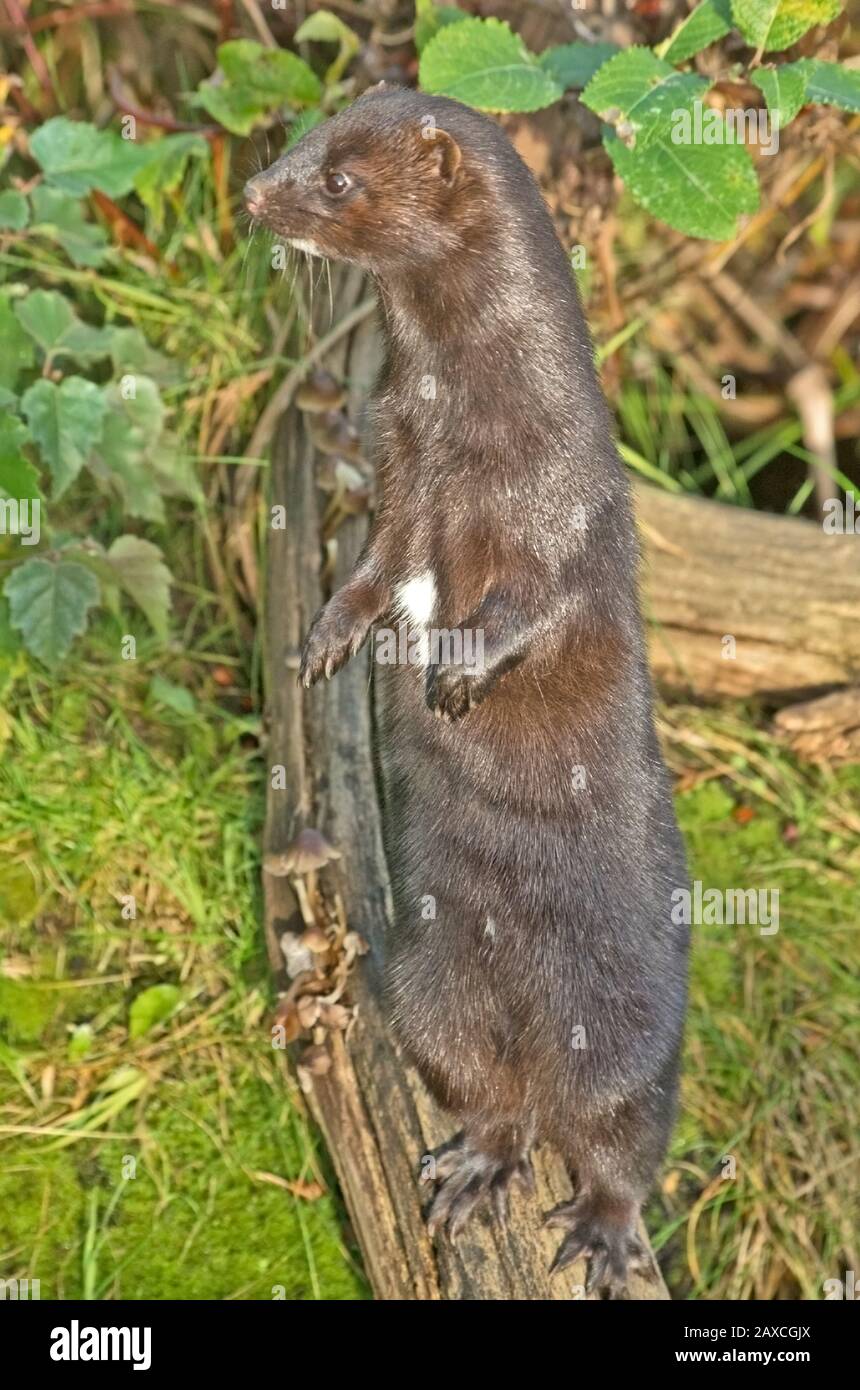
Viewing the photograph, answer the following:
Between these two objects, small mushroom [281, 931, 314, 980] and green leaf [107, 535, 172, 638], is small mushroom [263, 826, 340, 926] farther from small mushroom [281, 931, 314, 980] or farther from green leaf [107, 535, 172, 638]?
green leaf [107, 535, 172, 638]

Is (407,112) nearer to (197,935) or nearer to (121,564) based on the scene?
(121,564)

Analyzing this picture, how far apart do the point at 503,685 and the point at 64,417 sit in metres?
1.86

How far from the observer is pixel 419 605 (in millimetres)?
3623

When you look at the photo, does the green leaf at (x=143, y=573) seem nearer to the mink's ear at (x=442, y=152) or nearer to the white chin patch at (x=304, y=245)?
the white chin patch at (x=304, y=245)

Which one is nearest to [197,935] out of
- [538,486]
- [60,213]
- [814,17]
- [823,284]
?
[538,486]

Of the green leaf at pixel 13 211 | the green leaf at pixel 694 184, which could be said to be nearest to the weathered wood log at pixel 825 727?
the green leaf at pixel 694 184

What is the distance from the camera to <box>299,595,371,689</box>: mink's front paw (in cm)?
373

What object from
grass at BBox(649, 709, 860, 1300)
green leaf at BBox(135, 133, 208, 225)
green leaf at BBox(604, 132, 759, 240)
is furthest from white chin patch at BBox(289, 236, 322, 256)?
grass at BBox(649, 709, 860, 1300)

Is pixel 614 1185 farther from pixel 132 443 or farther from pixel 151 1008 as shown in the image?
pixel 132 443

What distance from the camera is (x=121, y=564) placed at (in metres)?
4.86

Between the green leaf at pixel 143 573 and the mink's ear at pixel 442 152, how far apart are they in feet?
6.13

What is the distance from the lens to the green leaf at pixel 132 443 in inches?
195

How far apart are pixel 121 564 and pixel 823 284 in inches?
158

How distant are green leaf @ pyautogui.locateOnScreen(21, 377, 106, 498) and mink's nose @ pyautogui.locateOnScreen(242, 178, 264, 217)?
4.47 ft
